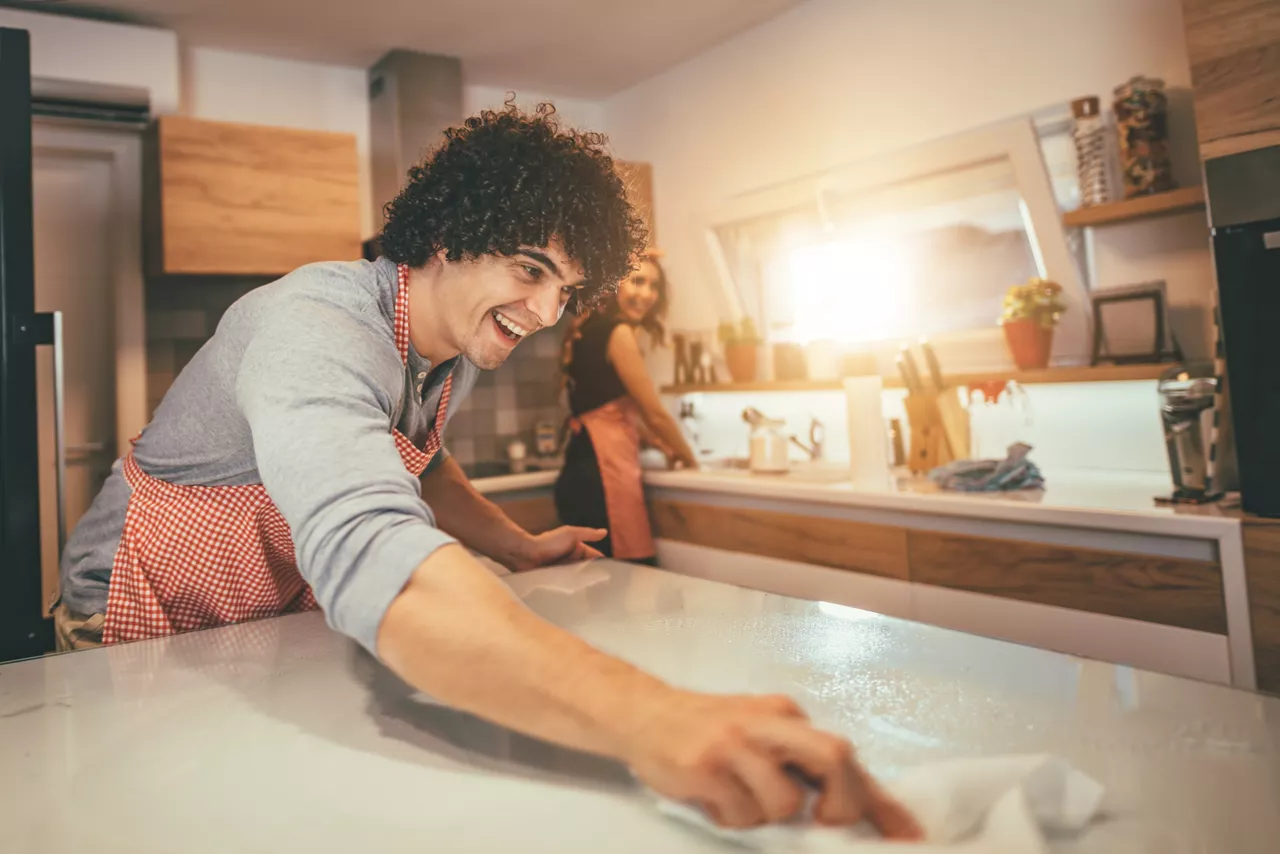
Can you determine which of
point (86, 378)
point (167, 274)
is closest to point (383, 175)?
point (167, 274)

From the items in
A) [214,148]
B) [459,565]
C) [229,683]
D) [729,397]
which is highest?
[214,148]

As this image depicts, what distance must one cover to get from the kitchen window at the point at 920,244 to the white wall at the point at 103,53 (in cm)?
207

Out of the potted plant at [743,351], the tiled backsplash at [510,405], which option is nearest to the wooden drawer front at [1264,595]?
the potted plant at [743,351]

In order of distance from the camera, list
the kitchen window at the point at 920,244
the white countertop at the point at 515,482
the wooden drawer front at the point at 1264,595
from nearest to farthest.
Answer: the wooden drawer front at the point at 1264,595
the kitchen window at the point at 920,244
the white countertop at the point at 515,482

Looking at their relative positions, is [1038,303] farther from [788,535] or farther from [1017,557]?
[788,535]

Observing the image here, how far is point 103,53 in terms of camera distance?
2898 mm

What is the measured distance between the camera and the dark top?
294cm

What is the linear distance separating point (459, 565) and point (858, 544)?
1913 millimetres

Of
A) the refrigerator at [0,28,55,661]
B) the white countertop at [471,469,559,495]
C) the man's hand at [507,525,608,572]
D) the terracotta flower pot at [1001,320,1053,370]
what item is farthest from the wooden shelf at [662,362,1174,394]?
the refrigerator at [0,28,55,661]

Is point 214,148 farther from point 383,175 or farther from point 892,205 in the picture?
point 892,205

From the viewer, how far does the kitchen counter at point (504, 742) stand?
475mm

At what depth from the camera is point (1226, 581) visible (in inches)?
65.4

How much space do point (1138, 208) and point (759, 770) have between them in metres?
2.14

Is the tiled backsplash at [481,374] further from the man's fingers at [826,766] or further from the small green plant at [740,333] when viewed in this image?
the man's fingers at [826,766]
